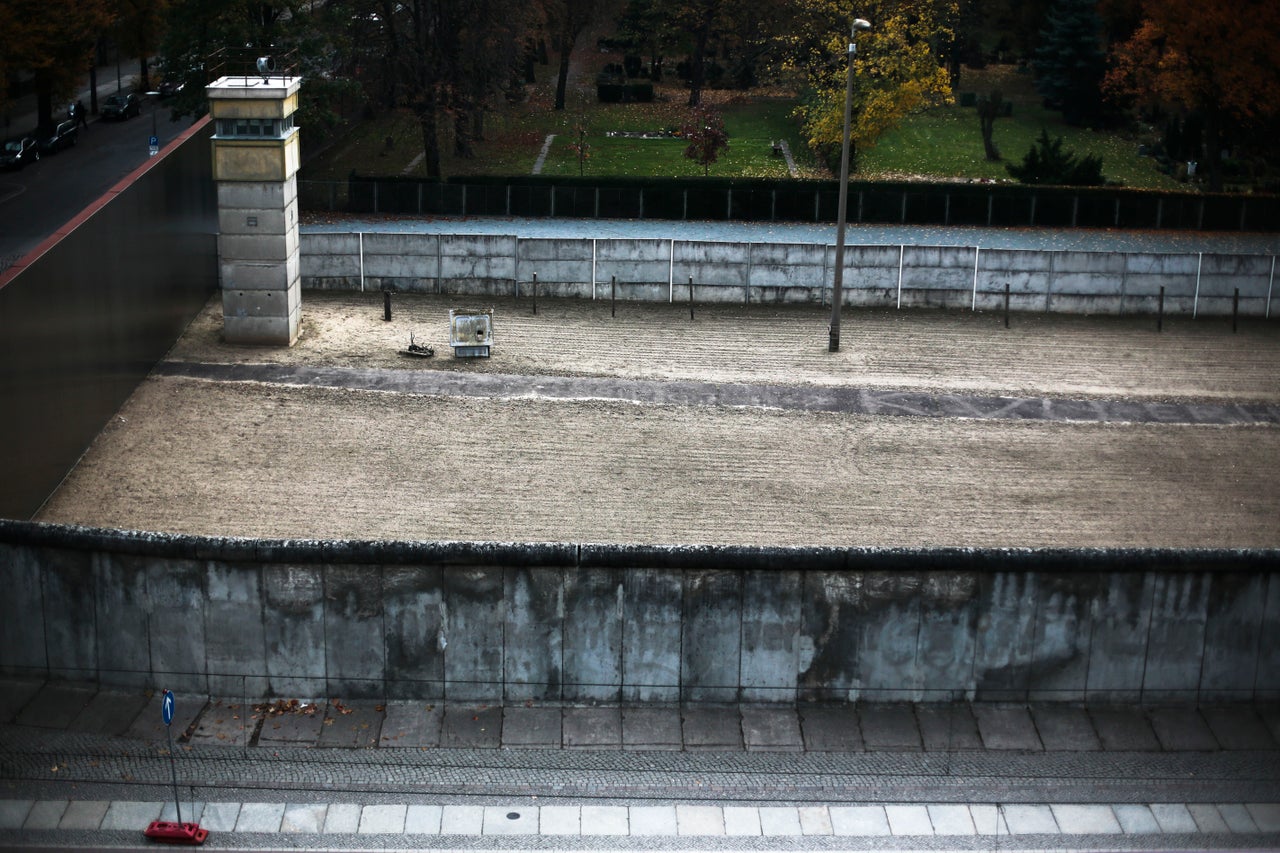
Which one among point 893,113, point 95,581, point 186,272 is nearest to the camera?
point 95,581

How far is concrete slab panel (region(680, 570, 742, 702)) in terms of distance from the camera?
19.0 metres

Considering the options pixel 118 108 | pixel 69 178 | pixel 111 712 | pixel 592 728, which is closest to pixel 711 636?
pixel 592 728

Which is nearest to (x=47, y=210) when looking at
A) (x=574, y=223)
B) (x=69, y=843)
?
(x=574, y=223)

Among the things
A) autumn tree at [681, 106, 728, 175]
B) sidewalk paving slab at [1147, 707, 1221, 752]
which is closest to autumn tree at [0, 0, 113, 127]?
autumn tree at [681, 106, 728, 175]

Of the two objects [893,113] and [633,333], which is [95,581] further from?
[893,113]

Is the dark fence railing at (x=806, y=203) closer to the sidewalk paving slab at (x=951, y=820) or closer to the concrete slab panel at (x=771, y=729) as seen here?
the concrete slab panel at (x=771, y=729)

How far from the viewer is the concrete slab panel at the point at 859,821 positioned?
17.1 m

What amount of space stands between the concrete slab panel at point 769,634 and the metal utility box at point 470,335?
18488mm

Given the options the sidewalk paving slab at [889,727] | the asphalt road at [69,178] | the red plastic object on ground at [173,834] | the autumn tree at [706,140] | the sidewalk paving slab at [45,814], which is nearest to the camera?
the red plastic object on ground at [173,834]

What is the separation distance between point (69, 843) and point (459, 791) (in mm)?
4257

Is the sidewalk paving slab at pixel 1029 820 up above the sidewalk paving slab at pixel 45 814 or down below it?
above

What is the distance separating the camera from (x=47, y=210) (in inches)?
1452

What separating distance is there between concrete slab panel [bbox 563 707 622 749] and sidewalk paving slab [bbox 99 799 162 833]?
407 cm

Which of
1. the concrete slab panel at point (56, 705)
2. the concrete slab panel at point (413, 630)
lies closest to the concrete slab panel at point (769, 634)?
the concrete slab panel at point (413, 630)
